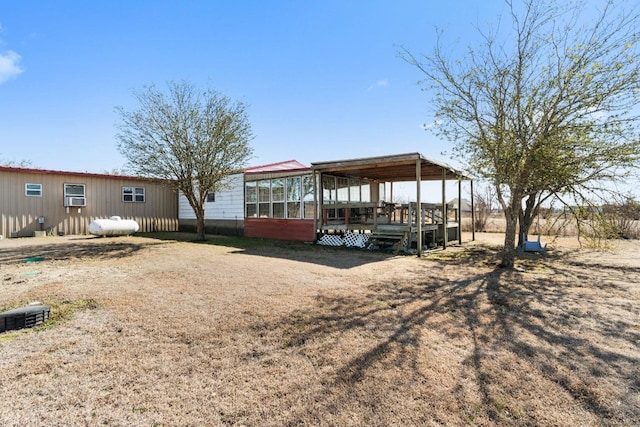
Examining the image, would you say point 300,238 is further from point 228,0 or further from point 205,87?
point 228,0

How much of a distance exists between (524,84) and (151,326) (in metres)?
8.89

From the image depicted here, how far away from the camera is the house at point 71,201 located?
41.8 ft

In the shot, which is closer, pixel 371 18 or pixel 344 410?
pixel 344 410

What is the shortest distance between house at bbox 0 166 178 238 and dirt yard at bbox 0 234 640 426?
9.24 meters

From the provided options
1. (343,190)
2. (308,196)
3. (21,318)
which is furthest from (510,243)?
(21,318)

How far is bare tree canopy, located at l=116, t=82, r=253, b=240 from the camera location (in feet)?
36.6

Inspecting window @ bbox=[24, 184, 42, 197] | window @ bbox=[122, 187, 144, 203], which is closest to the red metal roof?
window @ bbox=[122, 187, 144, 203]

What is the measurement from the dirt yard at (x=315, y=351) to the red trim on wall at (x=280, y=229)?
596cm

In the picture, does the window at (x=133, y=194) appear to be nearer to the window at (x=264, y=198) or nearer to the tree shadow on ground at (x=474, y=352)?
the window at (x=264, y=198)

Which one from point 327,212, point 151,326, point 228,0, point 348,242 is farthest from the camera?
point 327,212

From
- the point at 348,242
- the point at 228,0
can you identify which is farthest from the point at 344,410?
the point at 228,0

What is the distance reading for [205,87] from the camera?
1155cm

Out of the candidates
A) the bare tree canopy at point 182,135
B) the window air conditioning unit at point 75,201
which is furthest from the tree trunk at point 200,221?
the window air conditioning unit at point 75,201

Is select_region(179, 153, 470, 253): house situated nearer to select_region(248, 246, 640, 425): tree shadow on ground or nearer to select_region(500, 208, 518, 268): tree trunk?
select_region(500, 208, 518, 268): tree trunk
